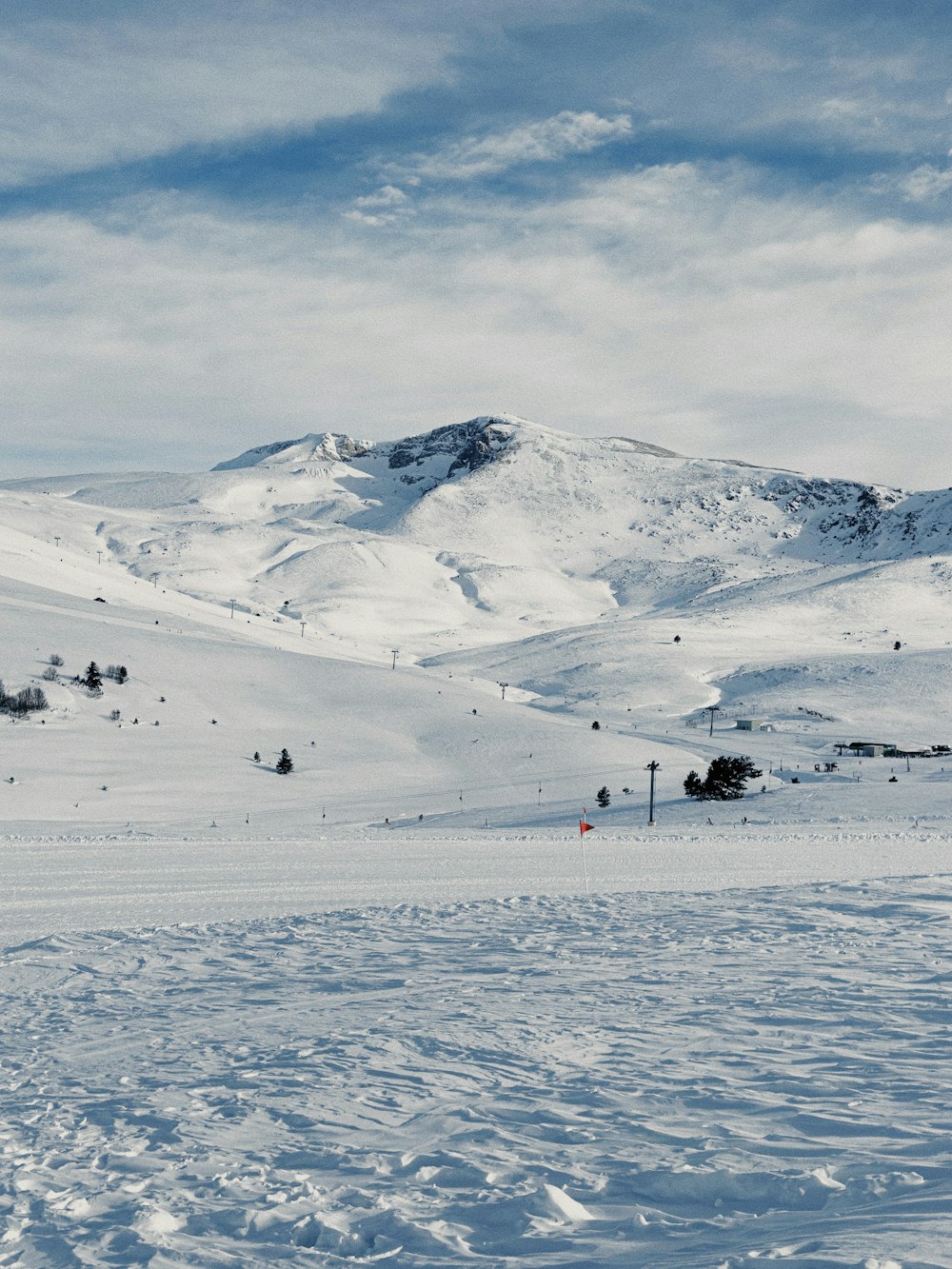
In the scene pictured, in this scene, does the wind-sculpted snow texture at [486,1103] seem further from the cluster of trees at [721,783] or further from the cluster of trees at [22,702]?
the cluster of trees at [22,702]

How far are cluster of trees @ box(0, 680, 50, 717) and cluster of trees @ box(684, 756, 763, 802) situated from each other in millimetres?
45583

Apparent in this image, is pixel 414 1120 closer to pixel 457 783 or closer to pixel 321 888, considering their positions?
pixel 321 888

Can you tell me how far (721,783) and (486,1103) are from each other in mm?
46473

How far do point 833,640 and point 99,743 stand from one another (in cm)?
13243

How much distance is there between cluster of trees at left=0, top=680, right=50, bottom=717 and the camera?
70.5 metres

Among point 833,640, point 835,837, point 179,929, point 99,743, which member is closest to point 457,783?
point 99,743

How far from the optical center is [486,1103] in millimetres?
8594

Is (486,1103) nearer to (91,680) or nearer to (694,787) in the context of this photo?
(694,787)

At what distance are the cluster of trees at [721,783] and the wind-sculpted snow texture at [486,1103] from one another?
37.8 m

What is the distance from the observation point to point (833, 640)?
169m

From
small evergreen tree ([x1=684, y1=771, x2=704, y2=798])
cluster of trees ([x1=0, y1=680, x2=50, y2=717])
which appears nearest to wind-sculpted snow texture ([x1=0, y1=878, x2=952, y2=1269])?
small evergreen tree ([x1=684, y1=771, x2=704, y2=798])

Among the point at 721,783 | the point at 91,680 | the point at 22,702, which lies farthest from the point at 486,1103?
the point at 91,680

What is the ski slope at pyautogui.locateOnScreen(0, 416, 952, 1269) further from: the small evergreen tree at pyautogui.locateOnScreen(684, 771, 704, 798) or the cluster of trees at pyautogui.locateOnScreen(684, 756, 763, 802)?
the small evergreen tree at pyautogui.locateOnScreen(684, 771, 704, 798)

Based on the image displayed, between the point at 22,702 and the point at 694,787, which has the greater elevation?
the point at 22,702
